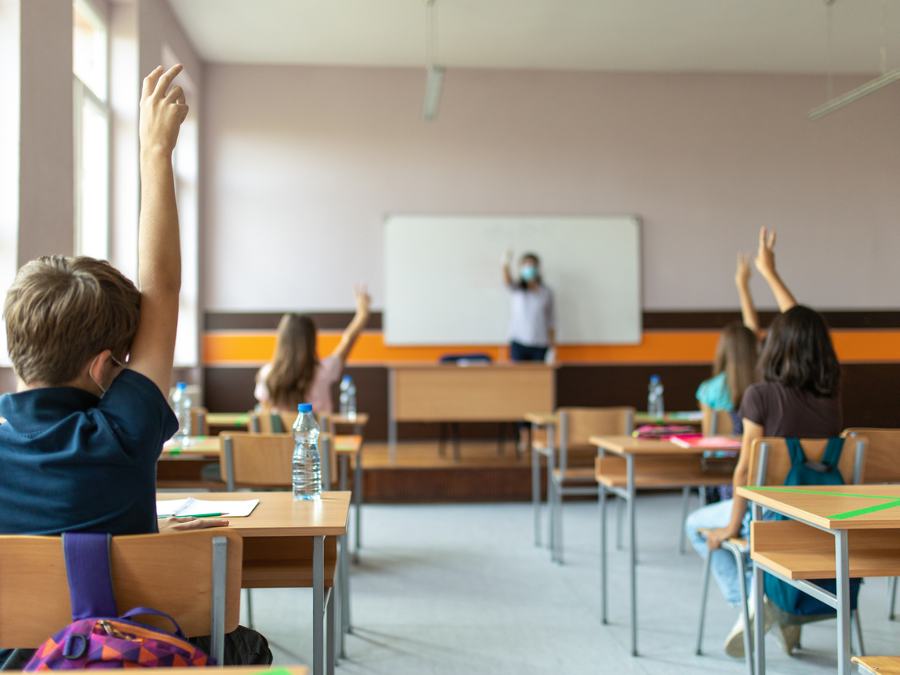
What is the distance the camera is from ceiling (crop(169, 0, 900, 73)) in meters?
5.43

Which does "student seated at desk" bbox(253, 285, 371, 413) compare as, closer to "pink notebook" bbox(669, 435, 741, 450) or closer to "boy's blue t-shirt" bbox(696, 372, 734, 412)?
"pink notebook" bbox(669, 435, 741, 450)

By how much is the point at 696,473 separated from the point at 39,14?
3.69 meters

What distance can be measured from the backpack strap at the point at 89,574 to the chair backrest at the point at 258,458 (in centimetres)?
149

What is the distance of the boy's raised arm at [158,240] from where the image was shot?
109cm

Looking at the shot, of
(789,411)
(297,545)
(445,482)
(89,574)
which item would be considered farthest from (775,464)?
(445,482)

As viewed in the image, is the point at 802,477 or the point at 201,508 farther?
the point at 802,477

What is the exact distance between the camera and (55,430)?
99cm

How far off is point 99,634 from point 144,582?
115 mm

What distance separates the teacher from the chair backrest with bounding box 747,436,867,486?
4139mm

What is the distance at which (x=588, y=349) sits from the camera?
658 centimetres

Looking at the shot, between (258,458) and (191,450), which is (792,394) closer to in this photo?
(258,458)

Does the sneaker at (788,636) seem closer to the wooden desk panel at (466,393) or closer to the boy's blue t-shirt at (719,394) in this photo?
the boy's blue t-shirt at (719,394)

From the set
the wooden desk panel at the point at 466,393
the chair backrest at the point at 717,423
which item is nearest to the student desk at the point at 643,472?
the chair backrest at the point at 717,423

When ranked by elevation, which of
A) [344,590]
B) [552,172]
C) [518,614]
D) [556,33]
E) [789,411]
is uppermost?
[556,33]
